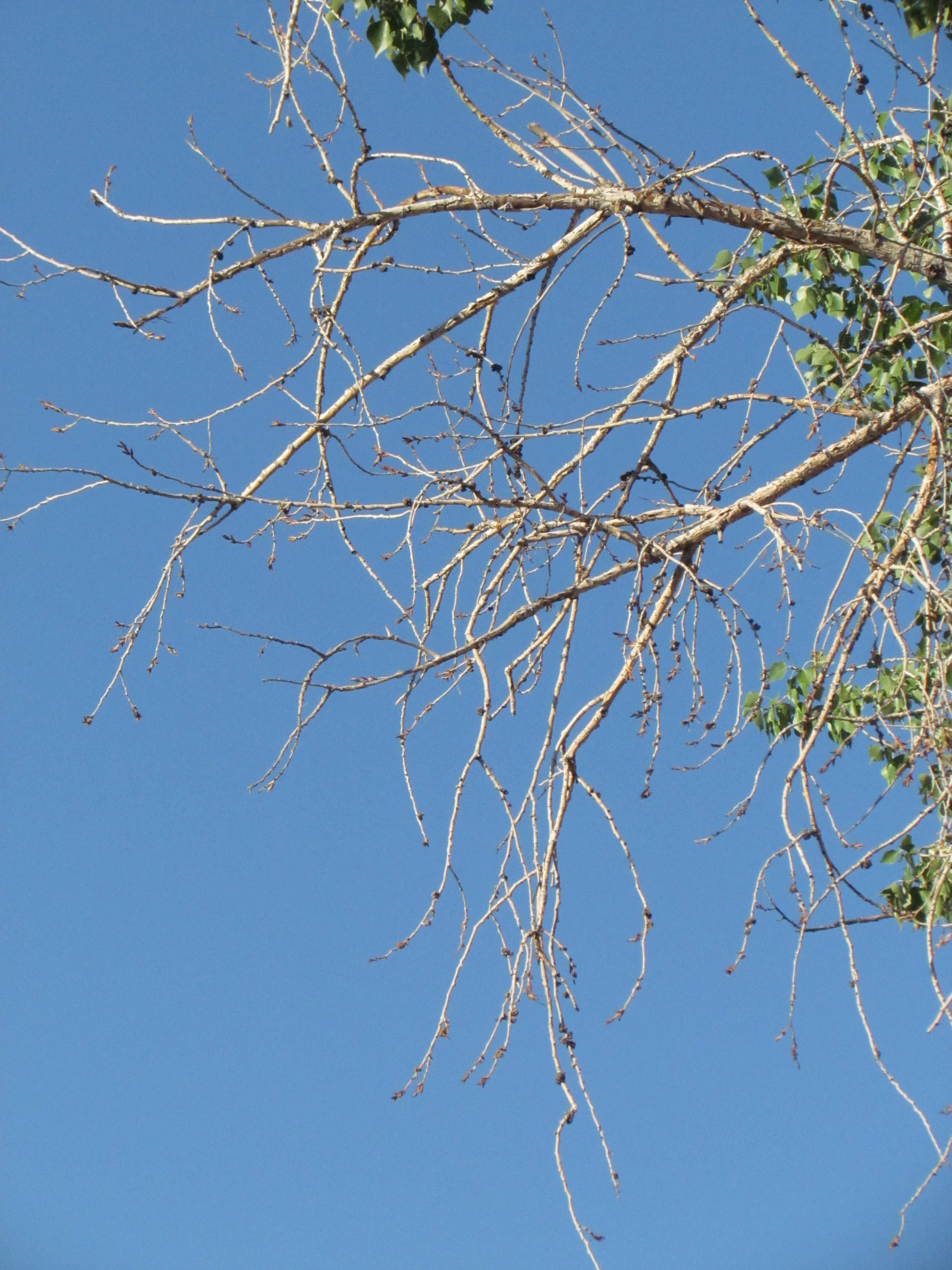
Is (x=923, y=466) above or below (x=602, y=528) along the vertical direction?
above

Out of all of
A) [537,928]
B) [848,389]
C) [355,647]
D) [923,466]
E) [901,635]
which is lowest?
[537,928]

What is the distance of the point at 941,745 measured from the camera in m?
2.64

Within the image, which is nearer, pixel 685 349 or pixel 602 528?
pixel 602 528

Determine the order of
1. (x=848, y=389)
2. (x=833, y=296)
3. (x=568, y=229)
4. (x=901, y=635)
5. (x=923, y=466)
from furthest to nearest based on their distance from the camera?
(x=833, y=296) < (x=923, y=466) < (x=568, y=229) < (x=848, y=389) < (x=901, y=635)

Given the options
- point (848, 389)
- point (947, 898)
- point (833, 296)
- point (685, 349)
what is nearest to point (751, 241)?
point (833, 296)

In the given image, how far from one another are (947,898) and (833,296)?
2.12 metres

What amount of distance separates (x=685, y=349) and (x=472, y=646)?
108cm

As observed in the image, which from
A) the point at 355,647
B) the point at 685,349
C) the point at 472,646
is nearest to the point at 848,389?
the point at 685,349

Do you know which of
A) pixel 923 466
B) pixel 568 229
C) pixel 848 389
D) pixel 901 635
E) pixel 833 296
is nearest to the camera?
pixel 901 635

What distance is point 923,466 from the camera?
376 cm

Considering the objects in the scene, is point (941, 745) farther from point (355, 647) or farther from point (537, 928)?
point (355, 647)

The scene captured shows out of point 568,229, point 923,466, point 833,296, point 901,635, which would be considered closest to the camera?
point 901,635

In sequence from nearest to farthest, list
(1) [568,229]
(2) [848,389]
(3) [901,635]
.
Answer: (3) [901,635]
(2) [848,389]
(1) [568,229]

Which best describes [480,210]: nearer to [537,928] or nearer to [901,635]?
[901,635]
